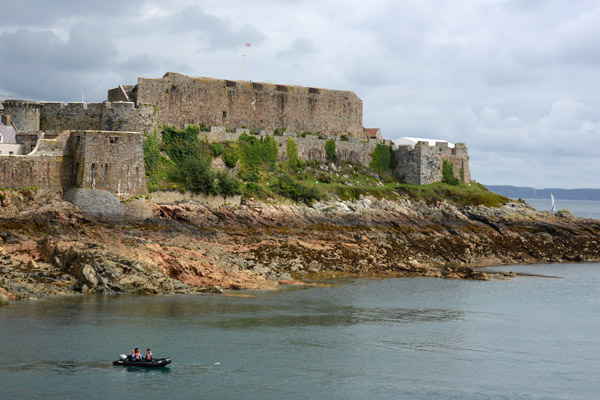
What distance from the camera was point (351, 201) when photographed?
59812mm

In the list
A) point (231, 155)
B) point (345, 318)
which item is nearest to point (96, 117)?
point (231, 155)

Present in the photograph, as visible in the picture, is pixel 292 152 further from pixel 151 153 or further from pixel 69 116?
pixel 69 116

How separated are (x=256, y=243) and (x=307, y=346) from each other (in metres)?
16.6

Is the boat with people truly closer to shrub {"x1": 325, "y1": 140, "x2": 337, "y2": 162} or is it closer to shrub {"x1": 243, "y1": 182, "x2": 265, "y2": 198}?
shrub {"x1": 243, "y1": 182, "x2": 265, "y2": 198}

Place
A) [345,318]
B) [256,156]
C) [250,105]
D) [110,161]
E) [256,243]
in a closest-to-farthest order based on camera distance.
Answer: [345,318], [256,243], [110,161], [256,156], [250,105]

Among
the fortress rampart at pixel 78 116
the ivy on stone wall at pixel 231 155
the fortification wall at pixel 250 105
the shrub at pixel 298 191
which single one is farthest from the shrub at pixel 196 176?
the shrub at pixel 298 191

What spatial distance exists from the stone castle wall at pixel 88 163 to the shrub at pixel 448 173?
29.6m

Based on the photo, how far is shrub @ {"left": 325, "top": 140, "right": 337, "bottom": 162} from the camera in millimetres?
66750

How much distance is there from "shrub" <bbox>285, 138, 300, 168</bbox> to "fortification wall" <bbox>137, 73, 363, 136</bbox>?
2533 mm

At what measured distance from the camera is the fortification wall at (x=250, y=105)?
192 feet

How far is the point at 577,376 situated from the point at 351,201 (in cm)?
3181

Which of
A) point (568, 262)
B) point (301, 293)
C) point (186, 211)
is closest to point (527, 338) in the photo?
point (301, 293)

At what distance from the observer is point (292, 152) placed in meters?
63.9

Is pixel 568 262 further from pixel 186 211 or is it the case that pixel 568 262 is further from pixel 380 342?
pixel 380 342
